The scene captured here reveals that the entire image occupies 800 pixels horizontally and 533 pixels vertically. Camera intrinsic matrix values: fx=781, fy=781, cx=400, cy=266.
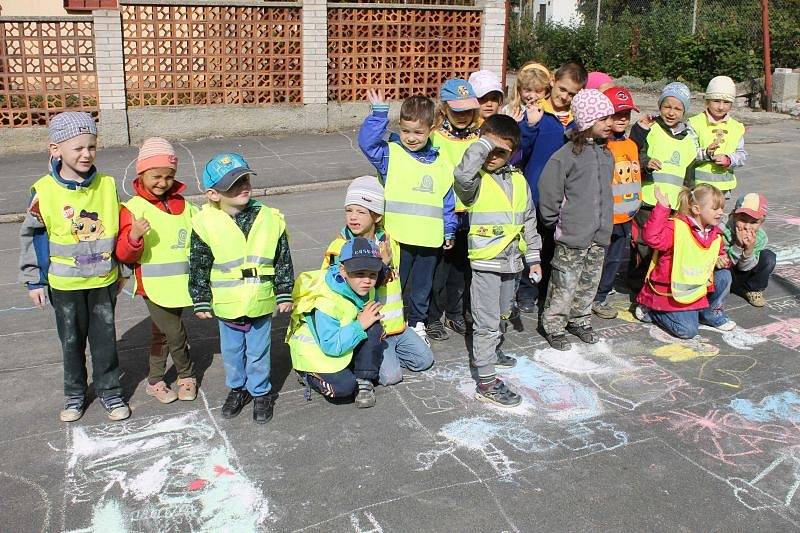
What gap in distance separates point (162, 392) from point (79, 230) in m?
1.11

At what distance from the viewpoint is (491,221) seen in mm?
4875

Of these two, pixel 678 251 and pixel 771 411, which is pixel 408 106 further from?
pixel 771 411

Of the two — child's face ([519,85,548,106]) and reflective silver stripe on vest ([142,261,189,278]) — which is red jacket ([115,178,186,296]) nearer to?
reflective silver stripe on vest ([142,261,189,278])

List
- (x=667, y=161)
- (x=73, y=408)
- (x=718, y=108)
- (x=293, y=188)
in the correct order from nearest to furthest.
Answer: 1. (x=73, y=408)
2. (x=667, y=161)
3. (x=718, y=108)
4. (x=293, y=188)

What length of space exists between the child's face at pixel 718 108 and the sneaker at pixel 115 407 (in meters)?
5.17

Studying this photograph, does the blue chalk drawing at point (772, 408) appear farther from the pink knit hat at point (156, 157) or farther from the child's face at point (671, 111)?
the pink knit hat at point (156, 157)

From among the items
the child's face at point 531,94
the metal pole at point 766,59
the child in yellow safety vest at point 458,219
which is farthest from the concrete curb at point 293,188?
the metal pole at point 766,59

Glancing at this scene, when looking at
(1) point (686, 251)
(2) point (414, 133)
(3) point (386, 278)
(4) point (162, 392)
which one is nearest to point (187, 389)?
(4) point (162, 392)

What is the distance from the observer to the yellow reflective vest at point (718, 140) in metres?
6.59

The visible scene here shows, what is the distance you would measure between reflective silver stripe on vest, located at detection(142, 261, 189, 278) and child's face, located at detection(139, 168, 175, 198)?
1.33 ft

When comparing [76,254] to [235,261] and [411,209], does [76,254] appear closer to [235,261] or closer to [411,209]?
[235,261]

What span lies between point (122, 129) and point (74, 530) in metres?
9.88

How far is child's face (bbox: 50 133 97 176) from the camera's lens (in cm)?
416

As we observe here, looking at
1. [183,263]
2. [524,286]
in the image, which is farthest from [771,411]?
[183,263]
